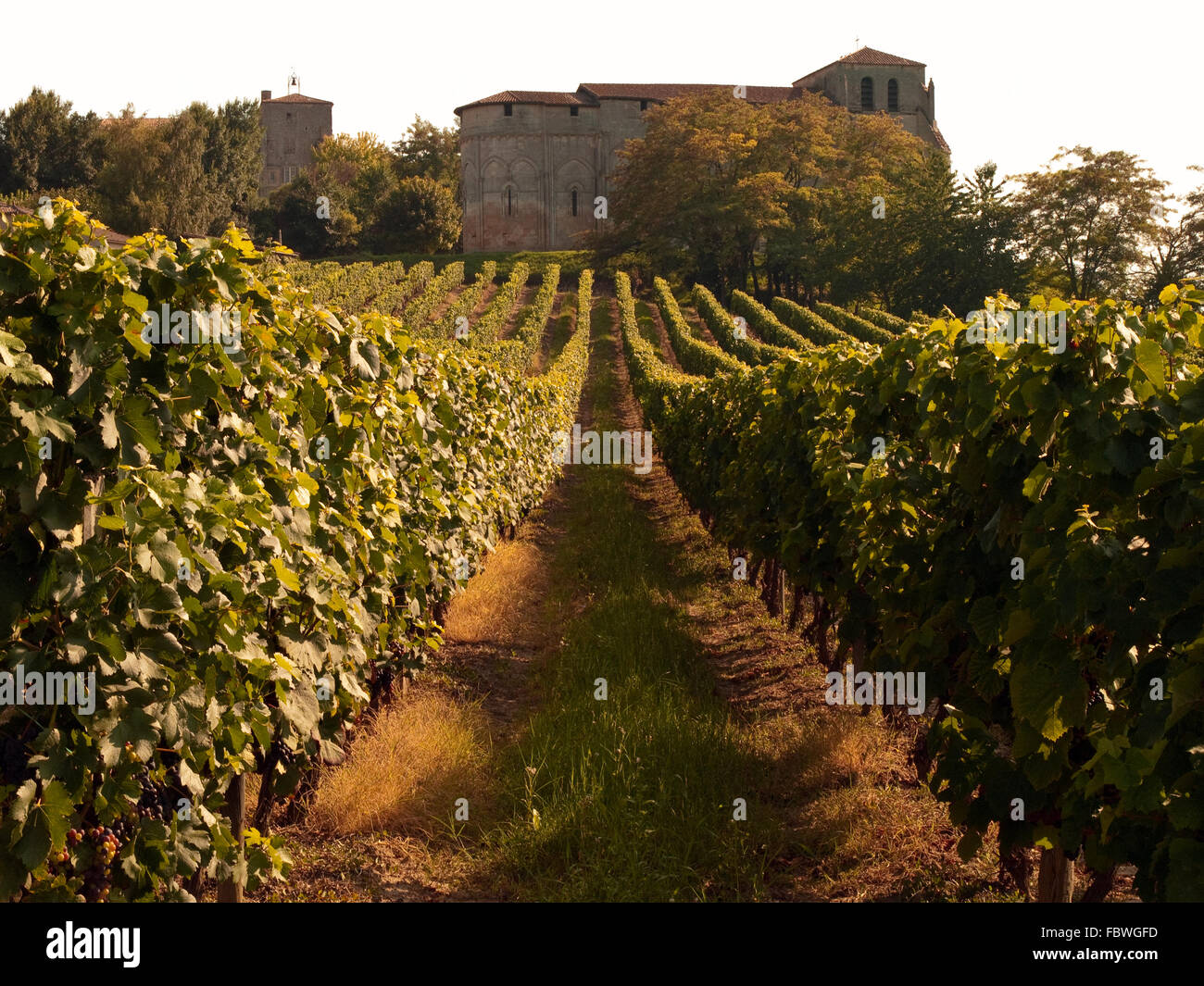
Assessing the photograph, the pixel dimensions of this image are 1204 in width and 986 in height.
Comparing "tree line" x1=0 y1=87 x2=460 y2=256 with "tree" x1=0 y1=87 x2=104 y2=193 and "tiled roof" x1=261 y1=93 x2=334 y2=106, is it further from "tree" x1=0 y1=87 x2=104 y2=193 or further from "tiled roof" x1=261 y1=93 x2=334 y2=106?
"tiled roof" x1=261 y1=93 x2=334 y2=106

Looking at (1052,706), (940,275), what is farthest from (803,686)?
(940,275)

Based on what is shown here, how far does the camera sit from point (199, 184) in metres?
61.5

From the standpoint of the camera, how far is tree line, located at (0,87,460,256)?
57781mm

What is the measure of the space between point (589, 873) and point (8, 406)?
3093mm

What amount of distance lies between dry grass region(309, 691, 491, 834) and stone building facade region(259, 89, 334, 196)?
345ft

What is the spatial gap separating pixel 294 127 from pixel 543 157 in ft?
115

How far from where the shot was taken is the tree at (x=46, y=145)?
189ft

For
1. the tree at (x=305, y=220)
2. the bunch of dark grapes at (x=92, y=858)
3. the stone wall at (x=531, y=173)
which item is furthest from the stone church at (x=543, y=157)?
the bunch of dark grapes at (x=92, y=858)

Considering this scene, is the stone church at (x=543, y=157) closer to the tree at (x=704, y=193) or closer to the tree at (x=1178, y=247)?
the tree at (x=704, y=193)

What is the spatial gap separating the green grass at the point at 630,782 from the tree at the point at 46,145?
200 ft

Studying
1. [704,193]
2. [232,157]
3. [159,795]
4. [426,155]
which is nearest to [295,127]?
[426,155]

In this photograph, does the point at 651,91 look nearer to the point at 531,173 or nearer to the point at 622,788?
the point at 531,173

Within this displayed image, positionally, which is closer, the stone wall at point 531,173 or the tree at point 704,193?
the tree at point 704,193
